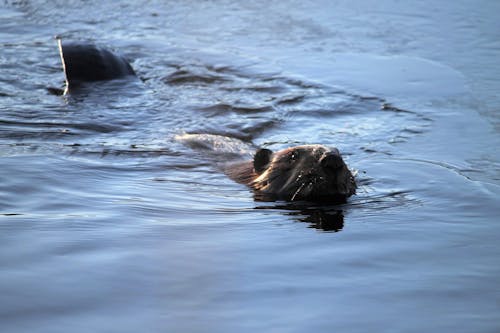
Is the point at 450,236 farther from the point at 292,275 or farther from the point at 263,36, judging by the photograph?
the point at 263,36

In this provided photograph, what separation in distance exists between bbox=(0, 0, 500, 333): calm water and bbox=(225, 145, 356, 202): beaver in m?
0.10

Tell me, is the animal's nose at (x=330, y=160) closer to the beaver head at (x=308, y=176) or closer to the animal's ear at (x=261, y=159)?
the beaver head at (x=308, y=176)

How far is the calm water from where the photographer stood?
3225mm

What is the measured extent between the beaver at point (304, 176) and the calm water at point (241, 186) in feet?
0.32

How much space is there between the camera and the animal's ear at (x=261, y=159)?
17.5ft

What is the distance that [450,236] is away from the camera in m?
4.29

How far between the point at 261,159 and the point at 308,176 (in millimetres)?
555

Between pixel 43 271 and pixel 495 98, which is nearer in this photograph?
pixel 43 271

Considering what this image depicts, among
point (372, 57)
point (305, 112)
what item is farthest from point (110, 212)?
point (372, 57)

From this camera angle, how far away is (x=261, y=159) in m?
5.36

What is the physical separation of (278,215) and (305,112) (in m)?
3.12

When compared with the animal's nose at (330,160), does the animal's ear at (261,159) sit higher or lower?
lower

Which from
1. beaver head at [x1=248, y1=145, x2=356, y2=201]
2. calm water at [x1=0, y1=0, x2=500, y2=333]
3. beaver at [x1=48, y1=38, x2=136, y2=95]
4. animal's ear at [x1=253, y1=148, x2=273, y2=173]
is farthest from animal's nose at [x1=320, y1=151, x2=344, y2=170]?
beaver at [x1=48, y1=38, x2=136, y2=95]

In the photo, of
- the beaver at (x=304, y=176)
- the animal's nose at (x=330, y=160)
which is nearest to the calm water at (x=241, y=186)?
the beaver at (x=304, y=176)
